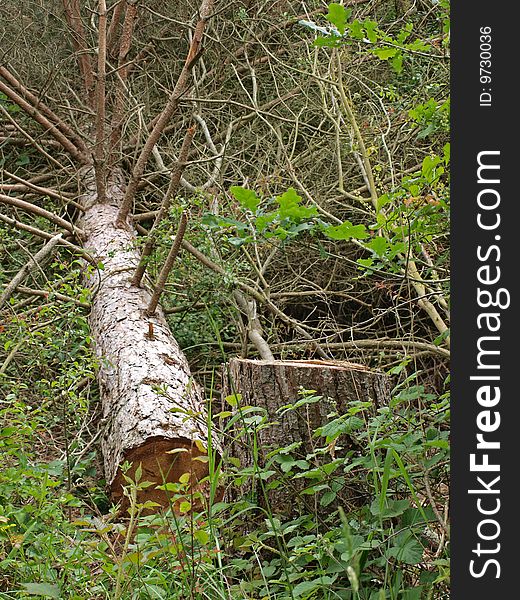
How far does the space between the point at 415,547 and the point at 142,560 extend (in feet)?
2.38

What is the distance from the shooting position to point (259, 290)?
509 centimetres

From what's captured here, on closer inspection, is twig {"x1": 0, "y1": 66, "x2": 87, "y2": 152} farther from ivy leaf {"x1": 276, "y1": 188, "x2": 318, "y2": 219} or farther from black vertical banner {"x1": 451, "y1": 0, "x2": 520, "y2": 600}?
black vertical banner {"x1": 451, "y1": 0, "x2": 520, "y2": 600}

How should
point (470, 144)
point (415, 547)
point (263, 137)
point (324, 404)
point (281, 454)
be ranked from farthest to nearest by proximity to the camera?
point (263, 137), point (324, 404), point (281, 454), point (415, 547), point (470, 144)

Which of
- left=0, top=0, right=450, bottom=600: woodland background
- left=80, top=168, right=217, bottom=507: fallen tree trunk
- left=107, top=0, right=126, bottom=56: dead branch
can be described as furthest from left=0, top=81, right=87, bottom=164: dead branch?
A: left=80, top=168, right=217, bottom=507: fallen tree trunk

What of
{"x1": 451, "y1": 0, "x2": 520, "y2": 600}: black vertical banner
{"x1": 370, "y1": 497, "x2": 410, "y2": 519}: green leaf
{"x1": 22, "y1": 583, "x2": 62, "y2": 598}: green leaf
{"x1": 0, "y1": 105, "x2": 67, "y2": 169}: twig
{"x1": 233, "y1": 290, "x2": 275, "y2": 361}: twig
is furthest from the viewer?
{"x1": 0, "y1": 105, "x2": 67, "y2": 169}: twig

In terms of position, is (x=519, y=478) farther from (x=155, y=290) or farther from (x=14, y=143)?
(x=14, y=143)

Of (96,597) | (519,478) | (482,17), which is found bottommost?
(96,597)

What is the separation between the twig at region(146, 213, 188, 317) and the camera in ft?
12.7

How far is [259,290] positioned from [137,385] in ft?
A: 5.25

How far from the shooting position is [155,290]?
170 inches

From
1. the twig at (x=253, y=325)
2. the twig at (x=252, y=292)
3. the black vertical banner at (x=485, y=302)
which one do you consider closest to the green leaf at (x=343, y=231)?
the black vertical banner at (x=485, y=302)

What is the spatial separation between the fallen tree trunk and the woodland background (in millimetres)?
186

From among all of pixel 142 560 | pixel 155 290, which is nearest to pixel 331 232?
pixel 142 560

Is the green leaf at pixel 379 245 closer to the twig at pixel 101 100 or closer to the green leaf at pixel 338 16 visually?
the green leaf at pixel 338 16
